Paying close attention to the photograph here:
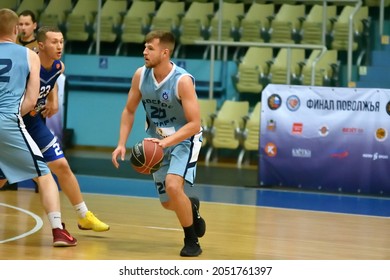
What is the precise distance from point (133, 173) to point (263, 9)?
4.21 m

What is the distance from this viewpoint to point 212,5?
1794 centimetres

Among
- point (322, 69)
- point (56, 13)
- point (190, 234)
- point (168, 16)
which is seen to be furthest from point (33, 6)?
point (190, 234)

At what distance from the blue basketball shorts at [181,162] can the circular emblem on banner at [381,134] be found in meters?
5.29

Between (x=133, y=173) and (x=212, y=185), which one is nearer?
(x=212, y=185)

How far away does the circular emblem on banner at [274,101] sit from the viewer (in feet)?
43.5

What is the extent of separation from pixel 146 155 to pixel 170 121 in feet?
1.76

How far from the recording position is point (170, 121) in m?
8.01

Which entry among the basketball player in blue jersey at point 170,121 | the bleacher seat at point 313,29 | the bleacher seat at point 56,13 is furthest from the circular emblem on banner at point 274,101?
the bleacher seat at point 56,13

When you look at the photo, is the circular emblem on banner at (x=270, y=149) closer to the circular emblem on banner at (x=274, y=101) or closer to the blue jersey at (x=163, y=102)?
the circular emblem on banner at (x=274, y=101)

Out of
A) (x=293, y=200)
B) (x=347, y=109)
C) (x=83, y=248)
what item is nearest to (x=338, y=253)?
(x=83, y=248)

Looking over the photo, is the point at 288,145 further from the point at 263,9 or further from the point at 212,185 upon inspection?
the point at 263,9

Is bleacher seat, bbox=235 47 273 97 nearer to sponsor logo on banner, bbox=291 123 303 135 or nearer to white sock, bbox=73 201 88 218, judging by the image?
sponsor logo on banner, bbox=291 123 303 135

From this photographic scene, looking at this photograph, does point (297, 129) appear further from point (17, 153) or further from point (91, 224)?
point (17, 153)

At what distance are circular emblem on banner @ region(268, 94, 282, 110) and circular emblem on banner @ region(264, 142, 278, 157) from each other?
47 cm
